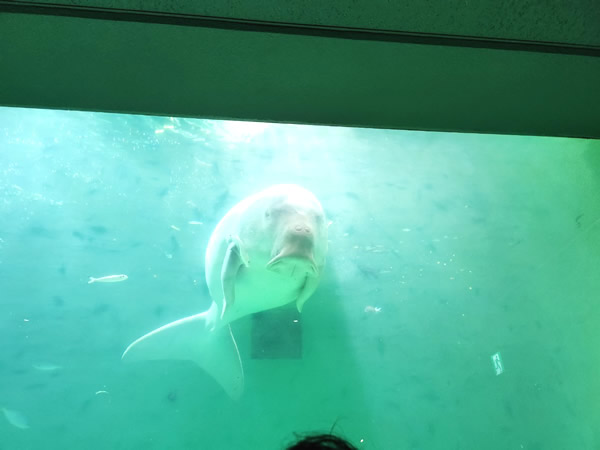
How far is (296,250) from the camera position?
199 inches

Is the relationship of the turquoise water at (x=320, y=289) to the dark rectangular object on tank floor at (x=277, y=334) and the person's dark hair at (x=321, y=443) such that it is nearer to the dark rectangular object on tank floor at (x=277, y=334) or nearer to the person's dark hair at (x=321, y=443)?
the dark rectangular object on tank floor at (x=277, y=334)

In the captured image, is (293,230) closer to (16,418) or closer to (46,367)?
(46,367)

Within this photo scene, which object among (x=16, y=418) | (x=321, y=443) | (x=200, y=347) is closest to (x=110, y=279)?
(x=200, y=347)

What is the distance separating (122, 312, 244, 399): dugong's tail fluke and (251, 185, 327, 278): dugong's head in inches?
87.7

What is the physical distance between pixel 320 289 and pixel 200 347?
2189 mm

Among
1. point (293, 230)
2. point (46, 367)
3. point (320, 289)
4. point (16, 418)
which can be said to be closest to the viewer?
point (293, 230)

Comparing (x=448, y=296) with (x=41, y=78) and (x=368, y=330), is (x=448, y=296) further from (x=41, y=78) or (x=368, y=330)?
(x=41, y=78)

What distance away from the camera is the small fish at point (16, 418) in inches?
301

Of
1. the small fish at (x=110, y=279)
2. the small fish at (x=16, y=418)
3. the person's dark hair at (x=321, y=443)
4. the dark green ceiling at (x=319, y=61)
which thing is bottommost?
the person's dark hair at (x=321, y=443)

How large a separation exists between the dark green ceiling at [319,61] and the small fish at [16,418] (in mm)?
7349

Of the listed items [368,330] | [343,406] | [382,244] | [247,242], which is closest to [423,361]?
[368,330]

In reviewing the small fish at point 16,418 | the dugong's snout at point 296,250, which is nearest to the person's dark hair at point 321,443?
the dugong's snout at point 296,250

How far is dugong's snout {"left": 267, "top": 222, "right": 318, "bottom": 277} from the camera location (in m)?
5.06

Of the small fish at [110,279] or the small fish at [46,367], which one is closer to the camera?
the small fish at [46,367]
